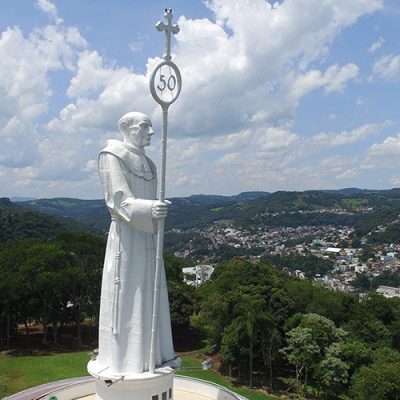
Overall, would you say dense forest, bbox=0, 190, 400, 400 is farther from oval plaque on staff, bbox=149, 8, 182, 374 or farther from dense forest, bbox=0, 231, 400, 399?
oval plaque on staff, bbox=149, 8, 182, 374

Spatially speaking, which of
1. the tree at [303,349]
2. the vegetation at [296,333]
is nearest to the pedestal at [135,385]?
the vegetation at [296,333]

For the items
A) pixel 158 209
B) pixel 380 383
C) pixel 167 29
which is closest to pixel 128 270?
pixel 158 209

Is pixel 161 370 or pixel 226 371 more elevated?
pixel 161 370

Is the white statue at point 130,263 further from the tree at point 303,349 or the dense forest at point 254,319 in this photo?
the tree at point 303,349

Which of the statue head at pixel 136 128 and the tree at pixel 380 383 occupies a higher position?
the statue head at pixel 136 128

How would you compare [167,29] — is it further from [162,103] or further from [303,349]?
[303,349]

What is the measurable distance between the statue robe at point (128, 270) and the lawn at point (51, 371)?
16.3 m

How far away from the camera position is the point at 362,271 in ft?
462

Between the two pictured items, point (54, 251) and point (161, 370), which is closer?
point (161, 370)

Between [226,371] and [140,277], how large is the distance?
72.8 feet

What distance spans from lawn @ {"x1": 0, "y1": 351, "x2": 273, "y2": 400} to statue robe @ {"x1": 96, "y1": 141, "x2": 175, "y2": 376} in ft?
53.4

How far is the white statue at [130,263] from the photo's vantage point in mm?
14875

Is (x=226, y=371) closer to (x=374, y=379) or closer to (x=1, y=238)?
(x=374, y=379)

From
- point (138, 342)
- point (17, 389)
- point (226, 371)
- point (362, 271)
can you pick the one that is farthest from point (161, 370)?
point (362, 271)
